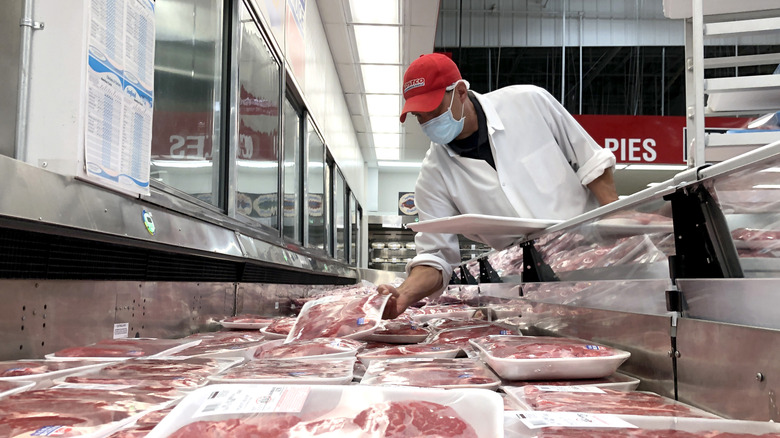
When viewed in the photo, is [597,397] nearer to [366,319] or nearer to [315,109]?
[366,319]

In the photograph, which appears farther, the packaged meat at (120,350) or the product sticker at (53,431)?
the packaged meat at (120,350)

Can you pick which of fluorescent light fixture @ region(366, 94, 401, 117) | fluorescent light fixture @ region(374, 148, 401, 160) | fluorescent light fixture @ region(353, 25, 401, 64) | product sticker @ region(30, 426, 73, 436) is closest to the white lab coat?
product sticker @ region(30, 426, 73, 436)

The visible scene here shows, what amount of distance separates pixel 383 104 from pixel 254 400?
880 cm

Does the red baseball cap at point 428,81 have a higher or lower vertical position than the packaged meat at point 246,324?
higher

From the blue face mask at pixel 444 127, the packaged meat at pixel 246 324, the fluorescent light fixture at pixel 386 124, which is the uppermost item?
the fluorescent light fixture at pixel 386 124

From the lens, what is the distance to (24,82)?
53.6 inches

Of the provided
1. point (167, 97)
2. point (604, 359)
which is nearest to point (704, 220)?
point (604, 359)

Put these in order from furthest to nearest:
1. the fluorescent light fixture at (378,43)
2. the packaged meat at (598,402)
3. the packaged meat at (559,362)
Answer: the fluorescent light fixture at (378,43)
the packaged meat at (559,362)
the packaged meat at (598,402)

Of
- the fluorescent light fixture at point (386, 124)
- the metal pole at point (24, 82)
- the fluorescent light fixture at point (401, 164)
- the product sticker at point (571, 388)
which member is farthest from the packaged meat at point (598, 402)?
the fluorescent light fixture at point (401, 164)

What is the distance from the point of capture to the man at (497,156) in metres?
2.51

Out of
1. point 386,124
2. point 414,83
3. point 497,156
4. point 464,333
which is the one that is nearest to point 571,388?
point 464,333

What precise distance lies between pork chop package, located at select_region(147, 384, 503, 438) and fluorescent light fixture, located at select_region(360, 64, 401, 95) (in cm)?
717

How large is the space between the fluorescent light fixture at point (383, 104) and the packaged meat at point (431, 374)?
773 cm

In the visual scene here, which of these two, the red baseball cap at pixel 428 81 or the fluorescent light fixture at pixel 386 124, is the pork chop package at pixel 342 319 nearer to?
the red baseball cap at pixel 428 81
